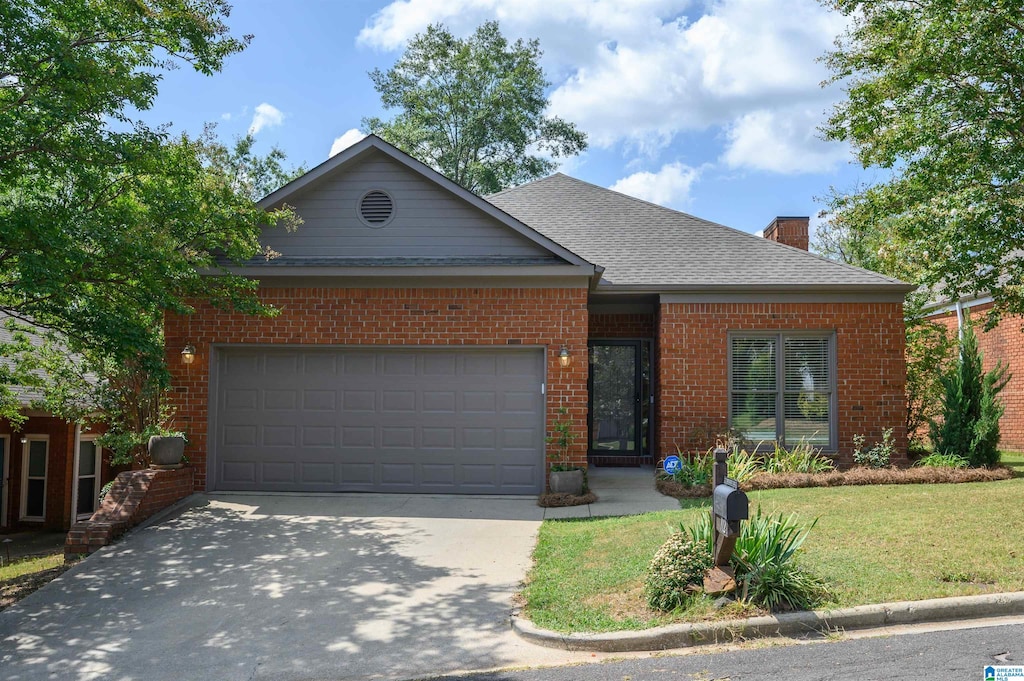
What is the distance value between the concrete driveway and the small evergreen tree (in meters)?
7.18

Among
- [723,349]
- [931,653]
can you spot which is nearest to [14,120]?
[931,653]

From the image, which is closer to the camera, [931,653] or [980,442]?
[931,653]

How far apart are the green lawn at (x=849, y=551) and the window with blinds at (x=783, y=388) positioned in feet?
10.1

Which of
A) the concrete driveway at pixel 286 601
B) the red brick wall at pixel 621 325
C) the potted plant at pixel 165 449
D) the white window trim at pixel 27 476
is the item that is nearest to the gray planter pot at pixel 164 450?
the potted plant at pixel 165 449

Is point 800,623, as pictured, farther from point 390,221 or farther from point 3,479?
point 3,479

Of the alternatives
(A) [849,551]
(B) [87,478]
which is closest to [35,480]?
(B) [87,478]

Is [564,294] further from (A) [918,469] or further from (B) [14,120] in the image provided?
(B) [14,120]

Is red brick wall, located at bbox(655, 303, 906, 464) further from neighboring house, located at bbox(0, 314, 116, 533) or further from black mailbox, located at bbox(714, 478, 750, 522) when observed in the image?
neighboring house, located at bbox(0, 314, 116, 533)

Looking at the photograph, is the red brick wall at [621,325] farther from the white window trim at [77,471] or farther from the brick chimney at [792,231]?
the white window trim at [77,471]

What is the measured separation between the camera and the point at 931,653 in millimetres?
5273

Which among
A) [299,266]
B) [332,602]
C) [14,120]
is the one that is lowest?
[332,602]

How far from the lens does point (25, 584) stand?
8492 millimetres

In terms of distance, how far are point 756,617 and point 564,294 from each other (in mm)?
6970

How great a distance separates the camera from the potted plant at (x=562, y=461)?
1152 cm
